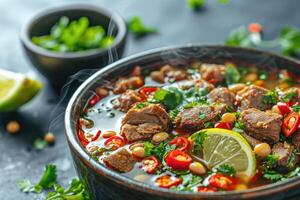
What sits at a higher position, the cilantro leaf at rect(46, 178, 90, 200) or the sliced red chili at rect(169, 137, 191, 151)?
the sliced red chili at rect(169, 137, 191, 151)

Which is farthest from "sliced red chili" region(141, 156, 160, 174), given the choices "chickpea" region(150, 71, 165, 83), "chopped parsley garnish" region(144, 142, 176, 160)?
"chickpea" region(150, 71, 165, 83)

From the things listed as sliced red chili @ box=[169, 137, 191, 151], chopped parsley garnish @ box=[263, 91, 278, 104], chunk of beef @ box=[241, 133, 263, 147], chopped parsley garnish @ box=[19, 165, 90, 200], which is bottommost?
chopped parsley garnish @ box=[19, 165, 90, 200]

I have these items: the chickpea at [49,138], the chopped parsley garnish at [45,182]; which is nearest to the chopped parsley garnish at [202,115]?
the chopped parsley garnish at [45,182]

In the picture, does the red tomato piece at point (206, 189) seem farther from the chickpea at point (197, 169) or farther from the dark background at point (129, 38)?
the dark background at point (129, 38)

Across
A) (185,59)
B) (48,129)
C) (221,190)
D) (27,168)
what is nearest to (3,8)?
(48,129)

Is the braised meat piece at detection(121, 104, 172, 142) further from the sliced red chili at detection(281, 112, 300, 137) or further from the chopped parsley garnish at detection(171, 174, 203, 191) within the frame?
the sliced red chili at detection(281, 112, 300, 137)

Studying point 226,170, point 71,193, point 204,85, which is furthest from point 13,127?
point 226,170
